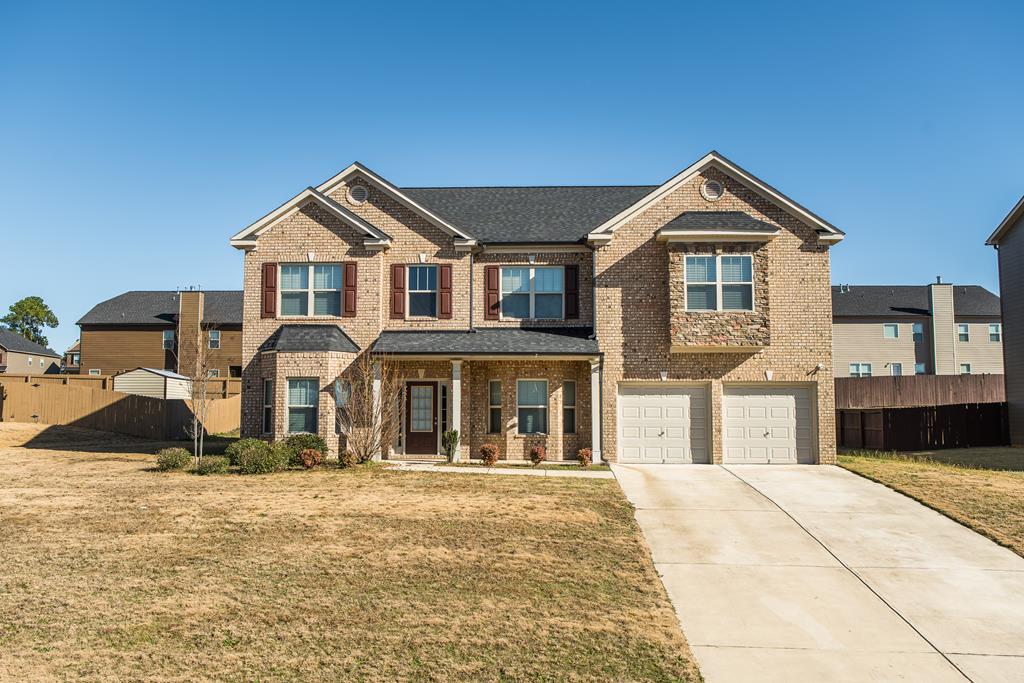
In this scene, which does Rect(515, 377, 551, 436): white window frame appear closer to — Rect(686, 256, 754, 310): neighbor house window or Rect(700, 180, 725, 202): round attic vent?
Rect(686, 256, 754, 310): neighbor house window

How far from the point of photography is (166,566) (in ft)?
33.1

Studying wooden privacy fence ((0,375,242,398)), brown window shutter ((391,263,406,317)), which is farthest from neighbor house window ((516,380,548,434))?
wooden privacy fence ((0,375,242,398))

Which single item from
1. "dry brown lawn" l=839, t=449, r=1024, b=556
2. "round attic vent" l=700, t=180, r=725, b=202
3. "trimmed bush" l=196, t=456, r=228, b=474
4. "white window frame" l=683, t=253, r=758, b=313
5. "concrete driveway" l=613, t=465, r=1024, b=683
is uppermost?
"round attic vent" l=700, t=180, r=725, b=202

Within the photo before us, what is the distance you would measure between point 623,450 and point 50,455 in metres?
18.2

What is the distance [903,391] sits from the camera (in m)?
35.5

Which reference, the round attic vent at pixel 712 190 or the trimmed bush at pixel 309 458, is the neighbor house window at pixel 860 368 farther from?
the trimmed bush at pixel 309 458

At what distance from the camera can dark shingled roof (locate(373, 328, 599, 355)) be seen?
20.6m

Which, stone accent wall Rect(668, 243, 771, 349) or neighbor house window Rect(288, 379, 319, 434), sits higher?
stone accent wall Rect(668, 243, 771, 349)

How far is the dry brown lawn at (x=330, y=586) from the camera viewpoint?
279 inches

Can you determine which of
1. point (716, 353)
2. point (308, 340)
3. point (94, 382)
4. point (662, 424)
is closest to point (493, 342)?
point (308, 340)

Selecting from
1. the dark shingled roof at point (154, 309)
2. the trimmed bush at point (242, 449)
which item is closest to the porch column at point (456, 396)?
the trimmed bush at point (242, 449)

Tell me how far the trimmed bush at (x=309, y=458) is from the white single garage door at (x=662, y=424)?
28.4ft

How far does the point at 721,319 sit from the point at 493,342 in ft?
21.7

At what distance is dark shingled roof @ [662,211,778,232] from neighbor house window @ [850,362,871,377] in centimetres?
3255
